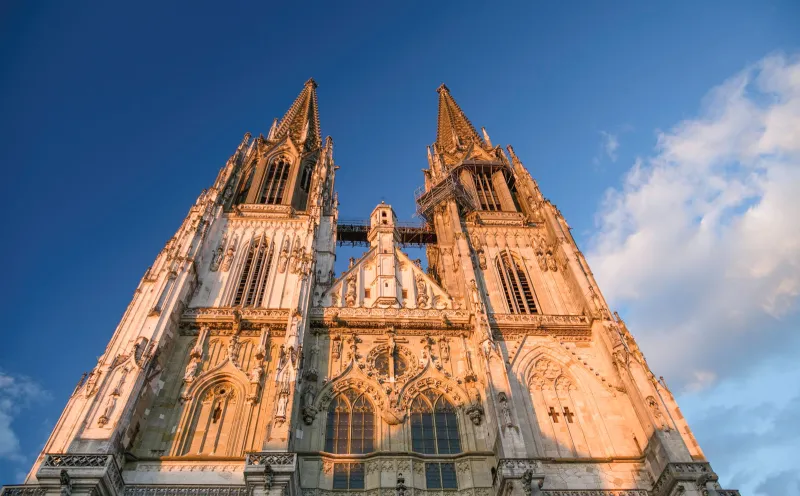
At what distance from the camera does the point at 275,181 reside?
33.5 m

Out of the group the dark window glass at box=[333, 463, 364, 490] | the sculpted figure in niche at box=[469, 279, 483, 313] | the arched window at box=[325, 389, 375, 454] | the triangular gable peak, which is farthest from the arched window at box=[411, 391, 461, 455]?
the triangular gable peak

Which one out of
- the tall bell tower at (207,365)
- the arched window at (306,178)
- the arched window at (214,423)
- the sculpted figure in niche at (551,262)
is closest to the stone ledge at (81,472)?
the tall bell tower at (207,365)

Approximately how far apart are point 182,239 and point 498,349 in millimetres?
14639

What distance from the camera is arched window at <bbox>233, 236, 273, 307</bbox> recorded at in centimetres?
2439

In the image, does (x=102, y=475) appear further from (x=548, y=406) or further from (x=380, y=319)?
(x=548, y=406)

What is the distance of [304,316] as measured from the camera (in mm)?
20969

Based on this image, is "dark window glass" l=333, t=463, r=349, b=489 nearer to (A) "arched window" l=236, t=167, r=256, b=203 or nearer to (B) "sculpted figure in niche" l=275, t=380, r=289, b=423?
(B) "sculpted figure in niche" l=275, t=380, r=289, b=423

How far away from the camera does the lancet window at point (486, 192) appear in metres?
33.0

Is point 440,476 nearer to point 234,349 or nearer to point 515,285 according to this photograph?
point 234,349

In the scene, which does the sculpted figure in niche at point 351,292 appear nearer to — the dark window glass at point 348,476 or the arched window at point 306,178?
the dark window glass at point 348,476

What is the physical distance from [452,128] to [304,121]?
11.3m

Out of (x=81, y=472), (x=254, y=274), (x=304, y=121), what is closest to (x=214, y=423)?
(x=81, y=472)

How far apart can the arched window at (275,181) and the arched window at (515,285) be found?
43.2 feet

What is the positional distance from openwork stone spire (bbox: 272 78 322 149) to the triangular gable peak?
14119 mm
